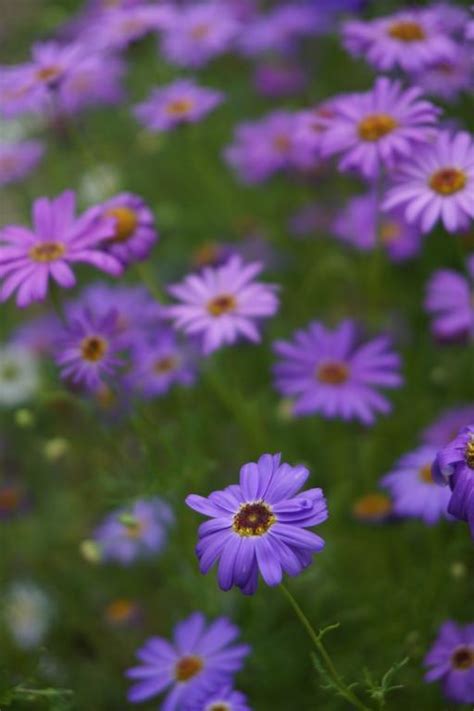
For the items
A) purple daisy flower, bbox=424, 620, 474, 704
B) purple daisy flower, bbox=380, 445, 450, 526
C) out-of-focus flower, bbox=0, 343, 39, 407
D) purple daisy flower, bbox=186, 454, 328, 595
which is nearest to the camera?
purple daisy flower, bbox=186, 454, 328, 595

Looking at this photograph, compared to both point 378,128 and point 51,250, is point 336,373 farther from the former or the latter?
point 51,250

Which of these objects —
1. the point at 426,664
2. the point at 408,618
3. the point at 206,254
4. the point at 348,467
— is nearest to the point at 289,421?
the point at 348,467

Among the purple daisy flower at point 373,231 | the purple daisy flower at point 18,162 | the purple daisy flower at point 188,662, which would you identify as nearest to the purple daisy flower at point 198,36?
the purple daisy flower at point 18,162

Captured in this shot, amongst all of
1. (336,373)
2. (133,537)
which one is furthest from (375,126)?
(133,537)

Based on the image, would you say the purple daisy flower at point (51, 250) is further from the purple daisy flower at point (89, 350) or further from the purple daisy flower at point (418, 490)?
the purple daisy flower at point (418, 490)

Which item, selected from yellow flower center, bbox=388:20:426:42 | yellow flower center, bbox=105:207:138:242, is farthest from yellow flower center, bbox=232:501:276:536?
yellow flower center, bbox=388:20:426:42

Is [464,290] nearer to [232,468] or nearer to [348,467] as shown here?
[348,467]

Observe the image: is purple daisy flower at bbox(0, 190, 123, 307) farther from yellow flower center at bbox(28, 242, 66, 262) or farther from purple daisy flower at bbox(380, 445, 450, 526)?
purple daisy flower at bbox(380, 445, 450, 526)
